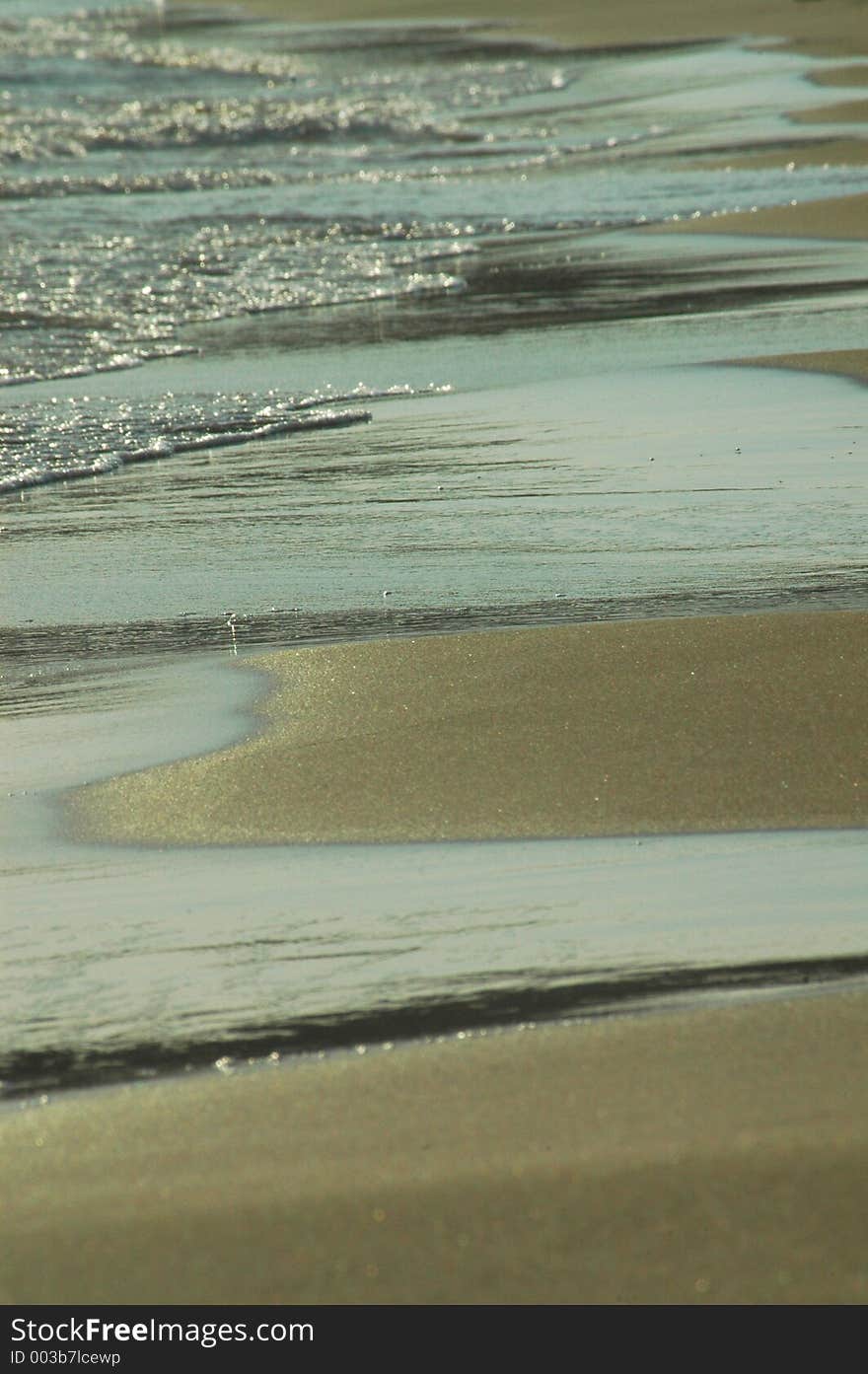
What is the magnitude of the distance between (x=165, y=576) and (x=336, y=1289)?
12.9ft

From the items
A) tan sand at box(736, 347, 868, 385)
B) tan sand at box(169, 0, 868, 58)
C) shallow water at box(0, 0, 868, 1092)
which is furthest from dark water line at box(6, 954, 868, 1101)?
tan sand at box(169, 0, 868, 58)

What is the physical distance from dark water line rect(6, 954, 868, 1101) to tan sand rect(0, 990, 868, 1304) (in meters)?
0.06

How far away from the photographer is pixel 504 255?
41.8 feet

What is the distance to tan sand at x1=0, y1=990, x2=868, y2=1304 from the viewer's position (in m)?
2.43

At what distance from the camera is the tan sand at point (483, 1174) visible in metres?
2.43

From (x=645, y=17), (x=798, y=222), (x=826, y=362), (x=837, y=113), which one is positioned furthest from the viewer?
(x=645, y=17)

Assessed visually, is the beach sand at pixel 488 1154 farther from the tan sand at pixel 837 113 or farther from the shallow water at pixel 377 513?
the tan sand at pixel 837 113

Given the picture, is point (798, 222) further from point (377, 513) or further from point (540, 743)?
point (540, 743)

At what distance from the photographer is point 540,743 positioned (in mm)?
4453

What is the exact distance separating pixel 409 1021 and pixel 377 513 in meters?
3.69

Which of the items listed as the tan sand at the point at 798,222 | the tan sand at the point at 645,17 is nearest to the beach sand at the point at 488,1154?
the tan sand at the point at 798,222

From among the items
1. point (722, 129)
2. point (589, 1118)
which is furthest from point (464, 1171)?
point (722, 129)

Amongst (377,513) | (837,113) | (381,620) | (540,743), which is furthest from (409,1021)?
(837,113)

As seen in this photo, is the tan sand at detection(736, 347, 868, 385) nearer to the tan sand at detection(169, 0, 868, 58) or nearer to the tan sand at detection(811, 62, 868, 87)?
the tan sand at detection(811, 62, 868, 87)
